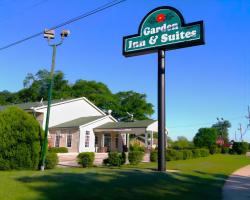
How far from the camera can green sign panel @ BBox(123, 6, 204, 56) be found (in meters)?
16.0

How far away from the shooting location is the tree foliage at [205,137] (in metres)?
46.9

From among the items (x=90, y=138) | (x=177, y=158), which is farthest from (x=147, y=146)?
(x=177, y=158)

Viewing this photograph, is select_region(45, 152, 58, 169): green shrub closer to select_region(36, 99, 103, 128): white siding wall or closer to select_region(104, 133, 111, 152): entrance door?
select_region(36, 99, 103, 128): white siding wall

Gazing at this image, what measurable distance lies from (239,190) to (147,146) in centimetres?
2847

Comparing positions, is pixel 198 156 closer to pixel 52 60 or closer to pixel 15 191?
pixel 52 60

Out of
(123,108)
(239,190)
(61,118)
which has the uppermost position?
(123,108)

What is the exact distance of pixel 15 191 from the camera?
8961 mm

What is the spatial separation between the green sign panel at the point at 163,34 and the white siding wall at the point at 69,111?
24.1 metres

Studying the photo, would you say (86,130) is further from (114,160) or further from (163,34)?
(163,34)

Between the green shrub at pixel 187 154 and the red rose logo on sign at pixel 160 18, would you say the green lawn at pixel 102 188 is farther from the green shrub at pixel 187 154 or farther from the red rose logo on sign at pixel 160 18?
the green shrub at pixel 187 154

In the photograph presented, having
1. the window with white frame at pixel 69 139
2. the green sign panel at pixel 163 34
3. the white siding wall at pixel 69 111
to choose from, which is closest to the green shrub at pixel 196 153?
the window with white frame at pixel 69 139

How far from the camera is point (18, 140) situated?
15.3m

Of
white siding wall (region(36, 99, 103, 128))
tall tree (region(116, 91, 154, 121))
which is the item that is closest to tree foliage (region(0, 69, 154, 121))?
tall tree (region(116, 91, 154, 121))

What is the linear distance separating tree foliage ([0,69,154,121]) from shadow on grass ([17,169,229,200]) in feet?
171
